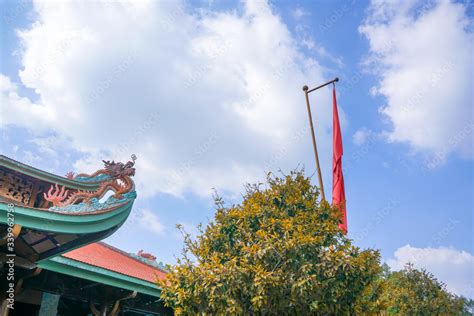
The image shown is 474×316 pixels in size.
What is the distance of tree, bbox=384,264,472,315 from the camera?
721 inches

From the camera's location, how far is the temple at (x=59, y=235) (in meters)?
5.60

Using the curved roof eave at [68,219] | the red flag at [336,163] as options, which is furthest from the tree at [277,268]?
the red flag at [336,163]

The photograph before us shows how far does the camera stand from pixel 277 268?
6430mm

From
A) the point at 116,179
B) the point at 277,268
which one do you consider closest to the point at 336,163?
the point at 277,268

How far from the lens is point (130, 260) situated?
14.1 metres

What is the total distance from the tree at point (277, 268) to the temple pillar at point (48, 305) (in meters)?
2.17

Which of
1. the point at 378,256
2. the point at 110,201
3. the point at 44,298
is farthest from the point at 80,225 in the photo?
the point at 378,256

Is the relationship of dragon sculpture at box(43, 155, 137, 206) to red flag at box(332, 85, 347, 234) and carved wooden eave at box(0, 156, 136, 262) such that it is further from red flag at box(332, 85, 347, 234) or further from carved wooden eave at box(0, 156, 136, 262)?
red flag at box(332, 85, 347, 234)

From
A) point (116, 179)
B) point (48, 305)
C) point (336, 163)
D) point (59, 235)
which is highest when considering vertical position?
point (336, 163)

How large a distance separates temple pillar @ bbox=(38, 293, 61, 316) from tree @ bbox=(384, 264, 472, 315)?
1594cm

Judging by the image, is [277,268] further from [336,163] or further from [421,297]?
[421,297]

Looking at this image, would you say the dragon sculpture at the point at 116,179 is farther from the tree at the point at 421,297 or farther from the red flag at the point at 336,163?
the tree at the point at 421,297

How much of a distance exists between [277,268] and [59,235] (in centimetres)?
379

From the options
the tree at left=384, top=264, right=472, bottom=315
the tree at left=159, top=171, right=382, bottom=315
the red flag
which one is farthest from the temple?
the tree at left=384, top=264, right=472, bottom=315
